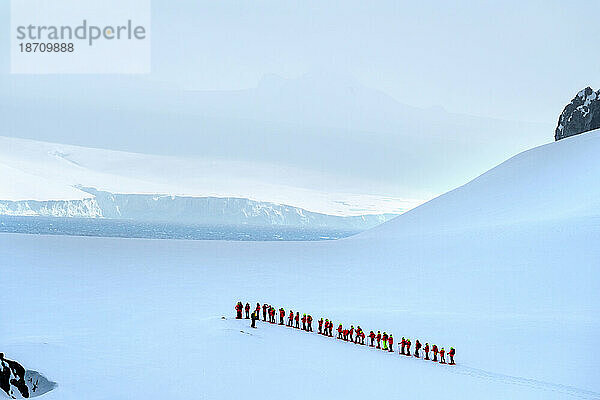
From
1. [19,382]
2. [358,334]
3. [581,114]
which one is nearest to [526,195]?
[581,114]

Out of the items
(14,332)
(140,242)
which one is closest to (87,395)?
(14,332)

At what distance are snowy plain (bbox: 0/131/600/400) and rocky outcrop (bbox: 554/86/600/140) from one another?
129 ft

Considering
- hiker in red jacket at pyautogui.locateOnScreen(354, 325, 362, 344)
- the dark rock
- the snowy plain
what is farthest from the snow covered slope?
the dark rock

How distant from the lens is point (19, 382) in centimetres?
1316

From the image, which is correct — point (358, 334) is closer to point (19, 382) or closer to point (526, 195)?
point (19, 382)

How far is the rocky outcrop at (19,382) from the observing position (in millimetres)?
12938

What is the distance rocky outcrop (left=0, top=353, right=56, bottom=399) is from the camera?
12.9 metres

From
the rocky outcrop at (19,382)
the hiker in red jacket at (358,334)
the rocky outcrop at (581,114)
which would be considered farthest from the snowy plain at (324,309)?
the rocky outcrop at (581,114)

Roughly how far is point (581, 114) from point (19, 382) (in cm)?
9698

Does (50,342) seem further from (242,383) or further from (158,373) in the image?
(242,383)

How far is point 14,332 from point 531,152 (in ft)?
262

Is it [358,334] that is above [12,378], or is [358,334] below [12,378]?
below

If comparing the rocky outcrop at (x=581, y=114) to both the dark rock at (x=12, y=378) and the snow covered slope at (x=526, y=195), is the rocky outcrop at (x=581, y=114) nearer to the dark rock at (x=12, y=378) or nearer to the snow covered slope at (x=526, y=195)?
the snow covered slope at (x=526, y=195)

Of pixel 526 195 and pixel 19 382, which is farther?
pixel 526 195
